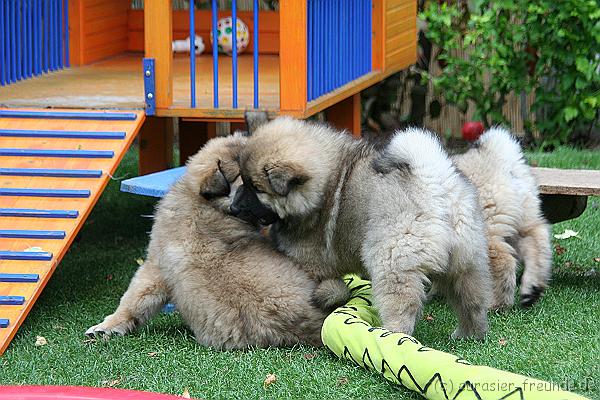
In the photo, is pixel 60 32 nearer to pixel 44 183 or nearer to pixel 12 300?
pixel 44 183

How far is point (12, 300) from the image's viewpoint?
5348mm

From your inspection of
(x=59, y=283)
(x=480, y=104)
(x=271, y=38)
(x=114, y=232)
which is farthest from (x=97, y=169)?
(x=480, y=104)

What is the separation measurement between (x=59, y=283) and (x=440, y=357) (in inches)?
137

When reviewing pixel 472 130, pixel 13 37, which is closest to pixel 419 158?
pixel 13 37

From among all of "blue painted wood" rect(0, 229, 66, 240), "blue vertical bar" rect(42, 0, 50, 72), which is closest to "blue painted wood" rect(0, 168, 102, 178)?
"blue painted wood" rect(0, 229, 66, 240)

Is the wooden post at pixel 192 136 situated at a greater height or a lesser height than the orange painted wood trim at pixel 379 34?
lesser

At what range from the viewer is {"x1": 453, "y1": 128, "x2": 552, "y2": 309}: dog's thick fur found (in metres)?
5.66

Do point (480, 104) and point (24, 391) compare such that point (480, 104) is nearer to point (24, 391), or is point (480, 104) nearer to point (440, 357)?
point (440, 357)

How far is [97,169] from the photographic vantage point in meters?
6.06

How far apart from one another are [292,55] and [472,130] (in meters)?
5.57

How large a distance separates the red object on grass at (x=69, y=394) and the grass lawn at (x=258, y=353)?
0.83 m

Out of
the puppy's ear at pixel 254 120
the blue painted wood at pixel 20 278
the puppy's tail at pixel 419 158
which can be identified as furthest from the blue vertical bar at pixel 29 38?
the puppy's tail at pixel 419 158

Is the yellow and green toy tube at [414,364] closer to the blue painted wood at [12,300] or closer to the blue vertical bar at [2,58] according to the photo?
A: the blue painted wood at [12,300]

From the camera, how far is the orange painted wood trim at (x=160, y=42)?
6480 millimetres
